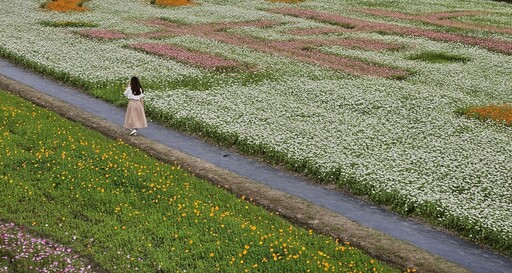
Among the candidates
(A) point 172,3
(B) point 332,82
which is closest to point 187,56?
(B) point 332,82

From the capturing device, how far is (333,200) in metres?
18.5

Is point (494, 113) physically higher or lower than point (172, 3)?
lower

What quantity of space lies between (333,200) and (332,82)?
15155 millimetres

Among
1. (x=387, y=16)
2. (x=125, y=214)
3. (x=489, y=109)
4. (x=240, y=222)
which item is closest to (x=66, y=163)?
(x=125, y=214)

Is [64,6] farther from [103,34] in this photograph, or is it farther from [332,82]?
[332,82]

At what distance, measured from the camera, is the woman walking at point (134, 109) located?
23422mm

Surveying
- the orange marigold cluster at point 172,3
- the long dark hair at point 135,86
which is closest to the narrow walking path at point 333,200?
the long dark hair at point 135,86

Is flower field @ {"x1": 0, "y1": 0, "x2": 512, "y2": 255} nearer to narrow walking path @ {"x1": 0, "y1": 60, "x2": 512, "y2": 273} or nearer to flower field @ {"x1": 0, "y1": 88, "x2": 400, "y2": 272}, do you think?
narrow walking path @ {"x1": 0, "y1": 60, "x2": 512, "y2": 273}

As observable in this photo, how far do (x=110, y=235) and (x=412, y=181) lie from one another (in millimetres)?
9231

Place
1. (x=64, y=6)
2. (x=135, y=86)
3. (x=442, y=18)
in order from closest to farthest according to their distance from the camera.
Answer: (x=135, y=86)
(x=64, y=6)
(x=442, y=18)

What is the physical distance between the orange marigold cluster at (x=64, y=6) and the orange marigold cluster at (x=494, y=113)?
121ft

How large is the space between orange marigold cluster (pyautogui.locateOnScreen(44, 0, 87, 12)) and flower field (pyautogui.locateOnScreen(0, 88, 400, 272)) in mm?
35995

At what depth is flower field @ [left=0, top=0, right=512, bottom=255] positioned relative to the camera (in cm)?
2000

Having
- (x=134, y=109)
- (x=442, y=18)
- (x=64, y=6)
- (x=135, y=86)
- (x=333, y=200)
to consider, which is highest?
(x=442, y=18)
